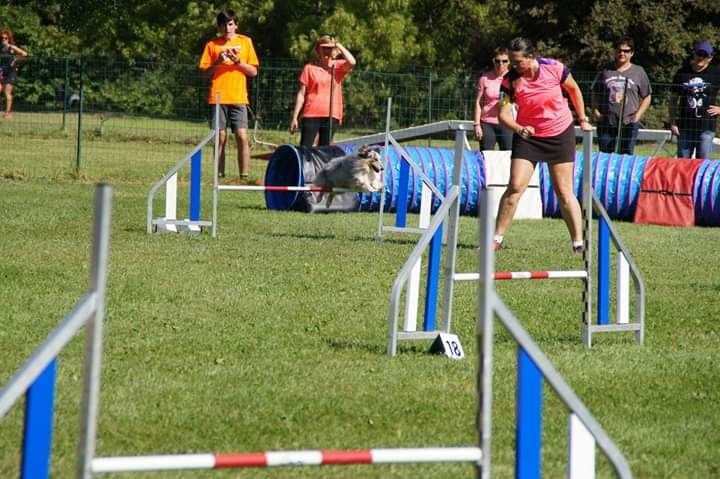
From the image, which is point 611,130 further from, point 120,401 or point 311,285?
point 120,401

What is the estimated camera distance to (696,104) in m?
15.8

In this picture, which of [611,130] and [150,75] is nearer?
[611,130]

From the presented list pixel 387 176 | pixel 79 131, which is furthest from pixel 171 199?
pixel 79 131

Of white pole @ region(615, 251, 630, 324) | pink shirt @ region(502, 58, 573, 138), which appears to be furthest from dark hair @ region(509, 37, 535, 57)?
white pole @ region(615, 251, 630, 324)

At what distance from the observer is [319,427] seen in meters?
4.85

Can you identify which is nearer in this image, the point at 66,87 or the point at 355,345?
the point at 355,345

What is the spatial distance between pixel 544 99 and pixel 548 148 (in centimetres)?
35

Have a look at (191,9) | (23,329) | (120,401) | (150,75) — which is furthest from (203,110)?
(191,9)

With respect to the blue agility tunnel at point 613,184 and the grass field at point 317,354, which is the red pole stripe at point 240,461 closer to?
the grass field at point 317,354

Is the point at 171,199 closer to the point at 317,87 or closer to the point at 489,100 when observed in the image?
the point at 317,87

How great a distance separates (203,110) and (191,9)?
2206 centimetres

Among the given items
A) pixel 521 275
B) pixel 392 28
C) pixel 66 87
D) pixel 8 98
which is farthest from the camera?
pixel 392 28

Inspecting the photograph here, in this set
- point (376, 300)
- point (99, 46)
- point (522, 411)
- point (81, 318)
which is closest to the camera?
point (81, 318)

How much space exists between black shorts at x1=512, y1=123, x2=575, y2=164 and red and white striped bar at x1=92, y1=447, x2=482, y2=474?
264 inches
